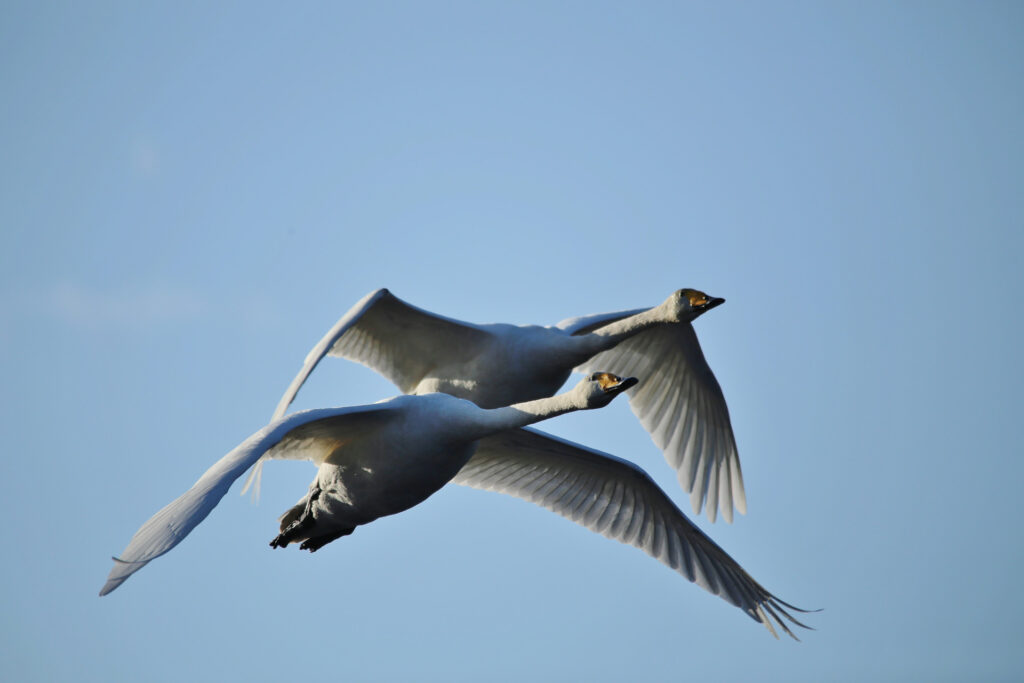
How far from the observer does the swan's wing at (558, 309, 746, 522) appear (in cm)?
1870

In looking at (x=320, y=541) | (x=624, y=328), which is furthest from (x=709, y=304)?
(x=320, y=541)

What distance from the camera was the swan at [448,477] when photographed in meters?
10.9

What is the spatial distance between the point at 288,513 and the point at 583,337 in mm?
4558

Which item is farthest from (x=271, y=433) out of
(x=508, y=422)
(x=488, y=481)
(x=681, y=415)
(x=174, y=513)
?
(x=681, y=415)

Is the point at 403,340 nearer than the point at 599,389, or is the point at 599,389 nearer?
the point at 599,389

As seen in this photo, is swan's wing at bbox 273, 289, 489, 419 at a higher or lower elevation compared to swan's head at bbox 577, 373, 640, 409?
higher

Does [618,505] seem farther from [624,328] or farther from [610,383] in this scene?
[610,383]

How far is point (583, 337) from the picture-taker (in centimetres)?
1698

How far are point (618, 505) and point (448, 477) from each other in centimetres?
363

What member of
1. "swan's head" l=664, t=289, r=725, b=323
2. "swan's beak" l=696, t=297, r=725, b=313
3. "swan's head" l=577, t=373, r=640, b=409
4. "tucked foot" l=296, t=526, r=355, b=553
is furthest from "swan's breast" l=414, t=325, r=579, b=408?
"swan's head" l=577, t=373, r=640, b=409

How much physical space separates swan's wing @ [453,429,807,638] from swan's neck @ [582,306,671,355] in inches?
63.7

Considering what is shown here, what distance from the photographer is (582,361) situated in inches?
672

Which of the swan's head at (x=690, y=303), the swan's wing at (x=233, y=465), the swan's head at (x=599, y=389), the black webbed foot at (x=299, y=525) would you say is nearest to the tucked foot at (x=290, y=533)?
the black webbed foot at (x=299, y=525)

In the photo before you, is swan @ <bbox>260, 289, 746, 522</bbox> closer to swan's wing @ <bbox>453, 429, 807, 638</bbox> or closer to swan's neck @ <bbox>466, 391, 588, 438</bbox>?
swan's wing @ <bbox>453, 429, 807, 638</bbox>
